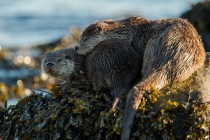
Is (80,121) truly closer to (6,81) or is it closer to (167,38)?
(167,38)

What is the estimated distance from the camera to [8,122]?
19.9 ft

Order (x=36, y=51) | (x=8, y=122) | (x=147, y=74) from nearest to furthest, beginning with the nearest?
(x=147, y=74) < (x=8, y=122) < (x=36, y=51)

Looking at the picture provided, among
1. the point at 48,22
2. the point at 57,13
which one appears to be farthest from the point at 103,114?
the point at 57,13

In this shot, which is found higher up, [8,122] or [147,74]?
[147,74]

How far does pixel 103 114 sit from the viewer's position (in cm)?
520

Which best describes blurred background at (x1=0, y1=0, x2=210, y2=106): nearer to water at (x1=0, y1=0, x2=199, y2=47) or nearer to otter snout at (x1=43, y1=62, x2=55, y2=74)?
water at (x1=0, y1=0, x2=199, y2=47)

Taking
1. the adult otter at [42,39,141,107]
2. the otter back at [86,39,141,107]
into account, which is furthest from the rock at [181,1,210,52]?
the otter back at [86,39,141,107]

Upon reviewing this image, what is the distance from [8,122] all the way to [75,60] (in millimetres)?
952

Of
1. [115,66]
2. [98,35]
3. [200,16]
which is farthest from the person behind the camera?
[200,16]

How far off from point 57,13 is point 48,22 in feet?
4.34

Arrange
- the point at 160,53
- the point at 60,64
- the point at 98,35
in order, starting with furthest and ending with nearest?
the point at 98,35 < the point at 60,64 < the point at 160,53

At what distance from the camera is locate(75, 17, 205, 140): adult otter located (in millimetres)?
5048

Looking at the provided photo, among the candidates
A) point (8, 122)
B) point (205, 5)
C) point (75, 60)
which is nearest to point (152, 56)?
point (75, 60)

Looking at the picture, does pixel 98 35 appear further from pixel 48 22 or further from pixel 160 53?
pixel 48 22
